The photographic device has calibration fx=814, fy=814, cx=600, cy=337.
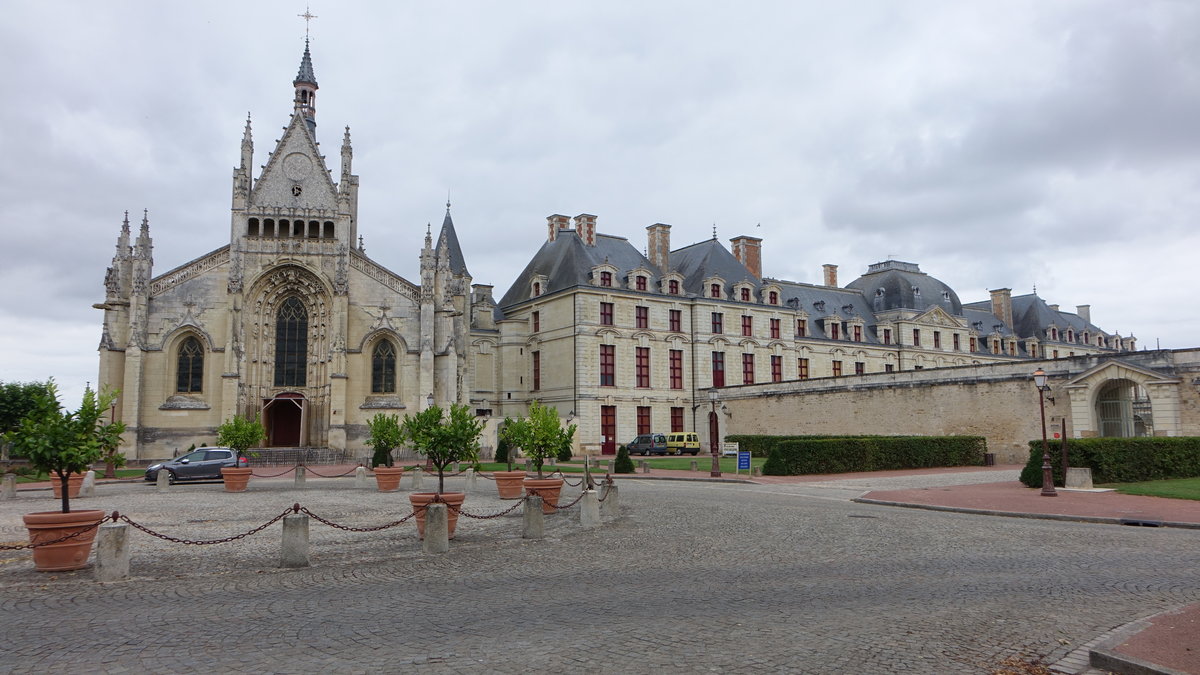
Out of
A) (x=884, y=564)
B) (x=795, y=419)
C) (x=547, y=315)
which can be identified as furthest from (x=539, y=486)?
(x=547, y=315)

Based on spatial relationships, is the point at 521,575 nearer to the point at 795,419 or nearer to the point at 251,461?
the point at 251,461

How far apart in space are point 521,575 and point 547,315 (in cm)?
4311

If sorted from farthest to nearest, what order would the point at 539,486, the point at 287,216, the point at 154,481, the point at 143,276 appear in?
the point at 287,216, the point at 143,276, the point at 154,481, the point at 539,486

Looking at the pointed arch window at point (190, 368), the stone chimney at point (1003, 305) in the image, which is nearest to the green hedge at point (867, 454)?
the pointed arch window at point (190, 368)

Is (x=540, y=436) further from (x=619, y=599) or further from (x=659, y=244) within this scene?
(x=659, y=244)

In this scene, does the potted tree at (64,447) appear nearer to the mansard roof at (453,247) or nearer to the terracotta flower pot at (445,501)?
the terracotta flower pot at (445,501)

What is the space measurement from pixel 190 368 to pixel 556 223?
2572 centimetres

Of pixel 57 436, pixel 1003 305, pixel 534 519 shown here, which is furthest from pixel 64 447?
pixel 1003 305

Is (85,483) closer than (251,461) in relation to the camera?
Yes

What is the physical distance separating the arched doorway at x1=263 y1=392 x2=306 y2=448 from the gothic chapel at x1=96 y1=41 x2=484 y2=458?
0.26 feet

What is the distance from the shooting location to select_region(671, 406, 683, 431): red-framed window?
53219mm

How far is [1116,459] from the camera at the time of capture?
23484mm

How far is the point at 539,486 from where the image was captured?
57.7ft

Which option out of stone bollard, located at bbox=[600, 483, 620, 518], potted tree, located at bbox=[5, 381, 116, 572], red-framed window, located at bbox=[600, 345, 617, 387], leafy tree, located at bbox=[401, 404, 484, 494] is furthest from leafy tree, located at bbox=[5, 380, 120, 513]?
red-framed window, located at bbox=[600, 345, 617, 387]
